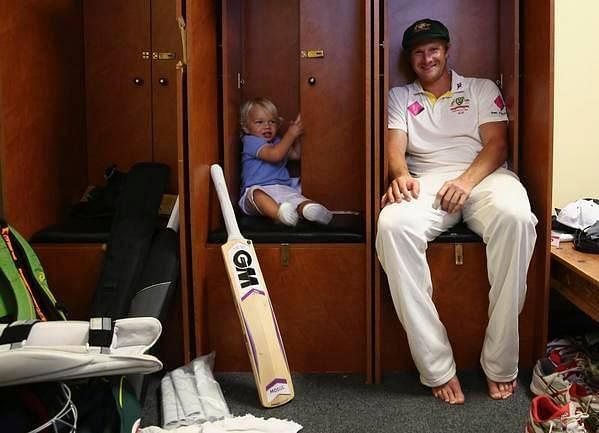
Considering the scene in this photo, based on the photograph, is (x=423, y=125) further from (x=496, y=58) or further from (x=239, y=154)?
(x=239, y=154)

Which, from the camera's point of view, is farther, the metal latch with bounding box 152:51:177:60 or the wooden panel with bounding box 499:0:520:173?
the metal latch with bounding box 152:51:177:60

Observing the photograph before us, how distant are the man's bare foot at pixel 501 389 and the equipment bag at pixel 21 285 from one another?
1.36m

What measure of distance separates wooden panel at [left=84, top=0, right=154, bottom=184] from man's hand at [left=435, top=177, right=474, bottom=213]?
1320mm

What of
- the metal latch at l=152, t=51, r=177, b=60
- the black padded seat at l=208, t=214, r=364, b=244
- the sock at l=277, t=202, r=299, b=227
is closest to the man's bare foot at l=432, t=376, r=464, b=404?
the black padded seat at l=208, t=214, r=364, b=244

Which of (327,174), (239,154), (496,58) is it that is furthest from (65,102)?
(496,58)

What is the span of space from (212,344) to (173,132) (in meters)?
1.00

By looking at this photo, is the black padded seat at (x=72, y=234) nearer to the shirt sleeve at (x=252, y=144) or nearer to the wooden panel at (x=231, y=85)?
the wooden panel at (x=231, y=85)

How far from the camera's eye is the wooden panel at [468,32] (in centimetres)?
221

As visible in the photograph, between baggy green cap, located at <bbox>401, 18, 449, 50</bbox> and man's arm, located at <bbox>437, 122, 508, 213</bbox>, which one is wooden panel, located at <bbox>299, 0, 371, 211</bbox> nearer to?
baggy green cap, located at <bbox>401, 18, 449, 50</bbox>

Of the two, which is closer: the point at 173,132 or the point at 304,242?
the point at 304,242

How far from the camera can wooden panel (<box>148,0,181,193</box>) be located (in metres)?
2.32

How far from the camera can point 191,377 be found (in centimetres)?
→ 174

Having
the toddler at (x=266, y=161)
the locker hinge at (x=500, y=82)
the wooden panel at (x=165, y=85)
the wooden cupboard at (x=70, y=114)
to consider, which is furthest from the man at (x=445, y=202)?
the wooden panel at (x=165, y=85)

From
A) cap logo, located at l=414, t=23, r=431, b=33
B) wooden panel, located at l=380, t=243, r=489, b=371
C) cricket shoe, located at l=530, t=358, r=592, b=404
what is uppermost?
cap logo, located at l=414, t=23, r=431, b=33
